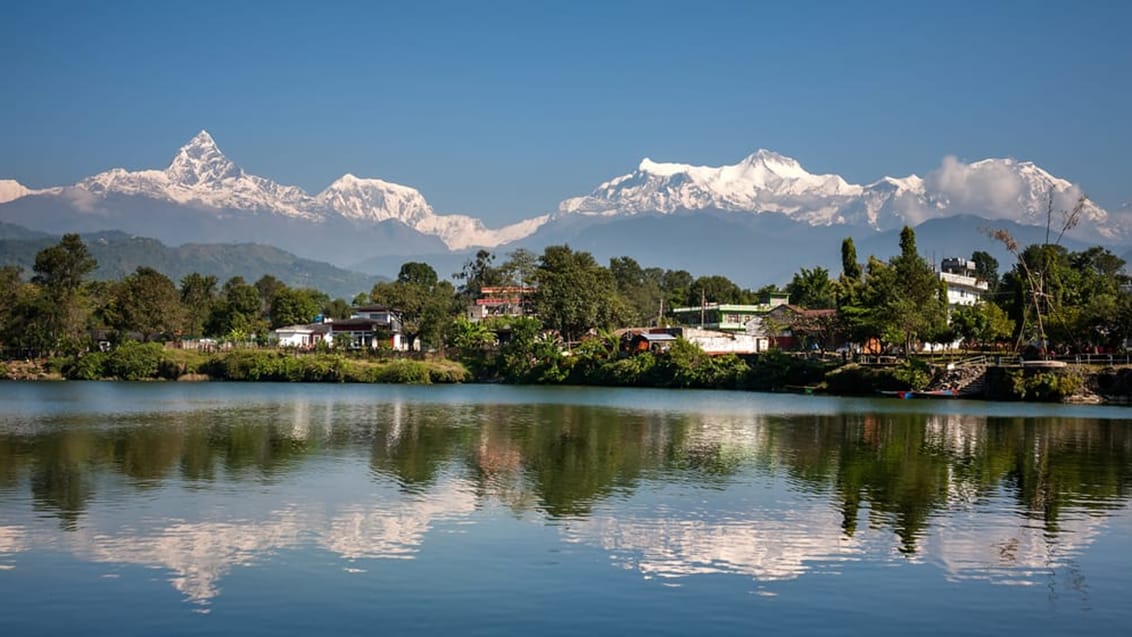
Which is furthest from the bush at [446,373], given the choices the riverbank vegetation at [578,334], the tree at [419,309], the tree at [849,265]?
the tree at [849,265]

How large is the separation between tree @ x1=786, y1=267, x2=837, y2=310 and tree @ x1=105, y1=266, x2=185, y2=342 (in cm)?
6847

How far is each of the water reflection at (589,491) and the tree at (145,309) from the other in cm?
6045

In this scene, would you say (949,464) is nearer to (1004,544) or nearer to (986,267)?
(1004,544)

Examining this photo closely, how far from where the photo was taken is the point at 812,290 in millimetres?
126062

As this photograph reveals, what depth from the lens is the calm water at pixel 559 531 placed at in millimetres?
17062

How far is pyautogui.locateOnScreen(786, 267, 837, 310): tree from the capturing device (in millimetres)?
123938

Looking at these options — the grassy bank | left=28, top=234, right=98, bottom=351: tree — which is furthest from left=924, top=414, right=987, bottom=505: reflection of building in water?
left=28, top=234, right=98, bottom=351: tree

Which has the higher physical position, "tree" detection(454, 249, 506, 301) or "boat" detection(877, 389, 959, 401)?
"tree" detection(454, 249, 506, 301)

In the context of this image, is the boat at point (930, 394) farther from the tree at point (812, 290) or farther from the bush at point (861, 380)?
the tree at point (812, 290)

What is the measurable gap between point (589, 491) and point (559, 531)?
5.48 m

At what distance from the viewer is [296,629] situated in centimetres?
1603

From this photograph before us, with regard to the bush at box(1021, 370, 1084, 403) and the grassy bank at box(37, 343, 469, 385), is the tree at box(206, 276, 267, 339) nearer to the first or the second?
the grassy bank at box(37, 343, 469, 385)

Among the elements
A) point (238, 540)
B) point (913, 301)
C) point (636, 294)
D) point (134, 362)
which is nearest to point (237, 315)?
point (134, 362)

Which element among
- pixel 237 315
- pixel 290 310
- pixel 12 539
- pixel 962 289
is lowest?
pixel 12 539
